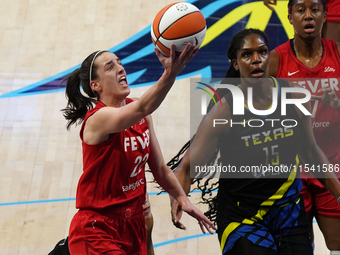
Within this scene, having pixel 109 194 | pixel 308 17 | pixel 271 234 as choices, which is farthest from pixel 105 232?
pixel 308 17

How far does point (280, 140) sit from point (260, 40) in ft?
2.19

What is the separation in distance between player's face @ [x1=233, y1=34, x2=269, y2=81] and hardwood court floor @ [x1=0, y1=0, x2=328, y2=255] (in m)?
1.99

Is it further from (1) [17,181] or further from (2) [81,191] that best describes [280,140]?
(1) [17,181]

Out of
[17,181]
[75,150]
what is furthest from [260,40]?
[17,181]

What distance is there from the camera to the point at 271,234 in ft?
8.43

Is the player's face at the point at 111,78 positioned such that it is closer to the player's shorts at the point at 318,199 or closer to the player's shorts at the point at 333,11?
the player's shorts at the point at 318,199

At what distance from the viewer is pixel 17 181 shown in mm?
4488

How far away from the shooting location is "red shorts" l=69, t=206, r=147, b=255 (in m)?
2.32

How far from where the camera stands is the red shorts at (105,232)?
7.60 ft

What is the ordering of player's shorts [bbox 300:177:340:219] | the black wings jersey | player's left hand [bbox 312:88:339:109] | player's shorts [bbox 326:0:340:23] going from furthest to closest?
player's shorts [bbox 326:0:340:23]
player's shorts [bbox 300:177:340:219]
player's left hand [bbox 312:88:339:109]
the black wings jersey

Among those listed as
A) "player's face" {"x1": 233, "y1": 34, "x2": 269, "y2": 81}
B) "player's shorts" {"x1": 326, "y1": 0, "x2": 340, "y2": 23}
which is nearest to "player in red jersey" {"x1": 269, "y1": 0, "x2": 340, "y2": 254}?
"player's shorts" {"x1": 326, "y1": 0, "x2": 340, "y2": 23}

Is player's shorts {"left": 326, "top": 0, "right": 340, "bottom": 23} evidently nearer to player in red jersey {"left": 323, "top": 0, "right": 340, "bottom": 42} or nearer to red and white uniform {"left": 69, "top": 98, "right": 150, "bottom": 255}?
player in red jersey {"left": 323, "top": 0, "right": 340, "bottom": 42}

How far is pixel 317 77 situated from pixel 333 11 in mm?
701

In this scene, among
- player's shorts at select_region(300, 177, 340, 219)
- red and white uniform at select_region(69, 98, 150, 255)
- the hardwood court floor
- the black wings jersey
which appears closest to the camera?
red and white uniform at select_region(69, 98, 150, 255)
